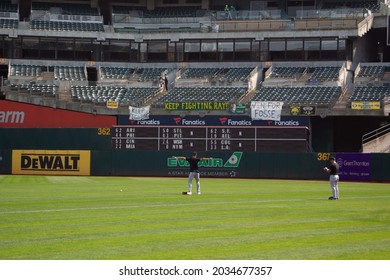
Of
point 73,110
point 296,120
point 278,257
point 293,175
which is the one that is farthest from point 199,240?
point 73,110

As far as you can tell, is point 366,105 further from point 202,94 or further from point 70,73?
point 70,73

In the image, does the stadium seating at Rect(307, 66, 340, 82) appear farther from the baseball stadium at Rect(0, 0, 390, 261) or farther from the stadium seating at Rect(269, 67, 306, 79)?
the stadium seating at Rect(269, 67, 306, 79)

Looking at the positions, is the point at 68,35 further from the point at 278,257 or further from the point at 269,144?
the point at 278,257

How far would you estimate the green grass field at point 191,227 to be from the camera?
1580 cm

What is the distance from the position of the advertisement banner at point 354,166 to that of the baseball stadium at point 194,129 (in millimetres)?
90

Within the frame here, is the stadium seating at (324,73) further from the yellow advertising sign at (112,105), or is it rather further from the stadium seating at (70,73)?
the stadium seating at (70,73)

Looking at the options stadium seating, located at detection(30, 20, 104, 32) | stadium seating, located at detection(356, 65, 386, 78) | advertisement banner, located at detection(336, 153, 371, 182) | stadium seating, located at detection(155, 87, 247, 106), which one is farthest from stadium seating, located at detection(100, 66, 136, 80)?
advertisement banner, located at detection(336, 153, 371, 182)

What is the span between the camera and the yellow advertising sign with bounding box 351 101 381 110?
62125 millimetres

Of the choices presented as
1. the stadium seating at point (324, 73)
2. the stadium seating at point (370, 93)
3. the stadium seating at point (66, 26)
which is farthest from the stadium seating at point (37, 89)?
the stadium seating at point (370, 93)

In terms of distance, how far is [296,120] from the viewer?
198ft

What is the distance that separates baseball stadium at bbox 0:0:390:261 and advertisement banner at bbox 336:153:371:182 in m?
0.09

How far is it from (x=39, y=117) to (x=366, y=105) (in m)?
27.7

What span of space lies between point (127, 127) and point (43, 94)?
56.9ft
